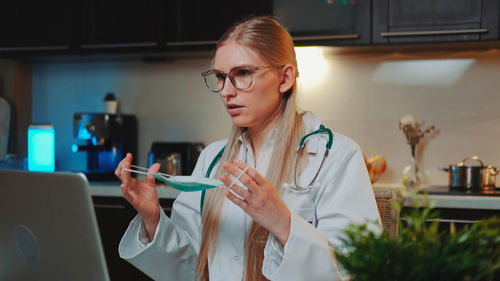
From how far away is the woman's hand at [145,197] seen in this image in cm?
121

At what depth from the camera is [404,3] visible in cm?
Result: 260

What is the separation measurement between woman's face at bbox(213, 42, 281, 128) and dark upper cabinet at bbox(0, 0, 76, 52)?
2.08 metres

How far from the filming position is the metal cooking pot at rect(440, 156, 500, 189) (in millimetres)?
2465

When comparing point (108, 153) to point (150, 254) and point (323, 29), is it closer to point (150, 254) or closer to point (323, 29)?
point (323, 29)

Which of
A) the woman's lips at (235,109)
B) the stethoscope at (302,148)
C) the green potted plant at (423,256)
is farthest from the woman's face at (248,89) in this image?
the green potted plant at (423,256)

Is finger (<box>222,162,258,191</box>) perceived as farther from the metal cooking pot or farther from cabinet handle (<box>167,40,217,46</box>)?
cabinet handle (<box>167,40,217,46</box>)

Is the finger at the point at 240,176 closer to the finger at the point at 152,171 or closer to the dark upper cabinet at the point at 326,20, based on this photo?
the finger at the point at 152,171

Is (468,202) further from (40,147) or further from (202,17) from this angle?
(40,147)

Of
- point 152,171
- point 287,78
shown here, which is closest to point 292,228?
point 152,171

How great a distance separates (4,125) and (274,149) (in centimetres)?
260

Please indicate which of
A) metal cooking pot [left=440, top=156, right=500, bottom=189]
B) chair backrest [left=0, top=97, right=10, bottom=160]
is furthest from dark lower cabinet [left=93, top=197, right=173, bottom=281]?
metal cooking pot [left=440, top=156, right=500, bottom=189]

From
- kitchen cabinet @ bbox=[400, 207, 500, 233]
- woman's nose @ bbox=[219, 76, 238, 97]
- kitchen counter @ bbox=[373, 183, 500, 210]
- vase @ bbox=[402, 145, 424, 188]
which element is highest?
woman's nose @ bbox=[219, 76, 238, 97]

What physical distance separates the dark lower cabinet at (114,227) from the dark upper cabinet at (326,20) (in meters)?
1.23

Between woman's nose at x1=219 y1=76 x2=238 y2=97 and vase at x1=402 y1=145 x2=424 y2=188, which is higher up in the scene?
woman's nose at x1=219 y1=76 x2=238 y2=97
